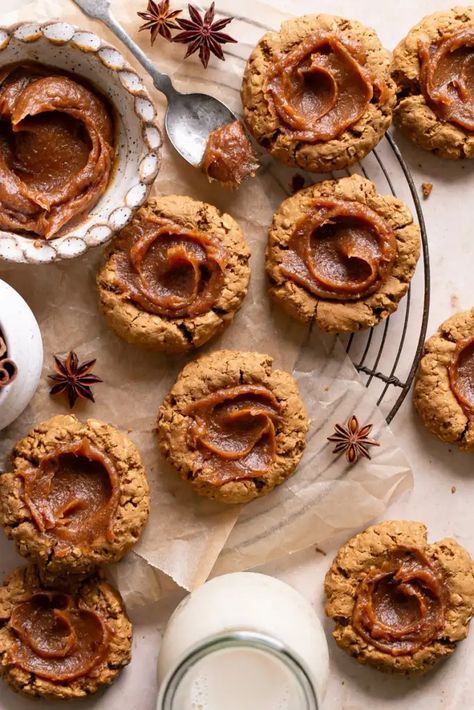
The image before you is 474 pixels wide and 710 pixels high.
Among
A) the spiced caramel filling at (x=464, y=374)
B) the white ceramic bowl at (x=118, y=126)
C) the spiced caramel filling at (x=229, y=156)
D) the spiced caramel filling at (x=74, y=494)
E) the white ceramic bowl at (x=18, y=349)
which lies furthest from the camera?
the spiced caramel filling at (x=464, y=374)

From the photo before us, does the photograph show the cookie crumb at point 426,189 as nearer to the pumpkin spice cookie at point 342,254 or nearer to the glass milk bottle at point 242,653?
the pumpkin spice cookie at point 342,254

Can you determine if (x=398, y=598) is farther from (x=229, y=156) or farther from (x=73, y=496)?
(x=229, y=156)

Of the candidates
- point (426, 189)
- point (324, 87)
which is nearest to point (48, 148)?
point (324, 87)

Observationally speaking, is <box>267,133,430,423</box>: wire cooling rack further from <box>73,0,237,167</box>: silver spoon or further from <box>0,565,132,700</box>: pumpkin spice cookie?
<box>0,565,132,700</box>: pumpkin spice cookie

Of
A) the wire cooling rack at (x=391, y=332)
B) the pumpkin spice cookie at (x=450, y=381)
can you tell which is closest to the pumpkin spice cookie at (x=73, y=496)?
the wire cooling rack at (x=391, y=332)

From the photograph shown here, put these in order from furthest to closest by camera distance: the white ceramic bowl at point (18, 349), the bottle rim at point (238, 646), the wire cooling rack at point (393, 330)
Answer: the wire cooling rack at point (393, 330), the white ceramic bowl at point (18, 349), the bottle rim at point (238, 646)

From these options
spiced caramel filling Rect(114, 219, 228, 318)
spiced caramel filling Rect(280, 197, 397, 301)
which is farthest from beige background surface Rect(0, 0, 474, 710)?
spiced caramel filling Rect(114, 219, 228, 318)

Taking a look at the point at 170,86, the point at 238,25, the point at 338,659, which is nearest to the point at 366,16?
the point at 238,25

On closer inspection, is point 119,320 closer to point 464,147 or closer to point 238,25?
point 238,25
